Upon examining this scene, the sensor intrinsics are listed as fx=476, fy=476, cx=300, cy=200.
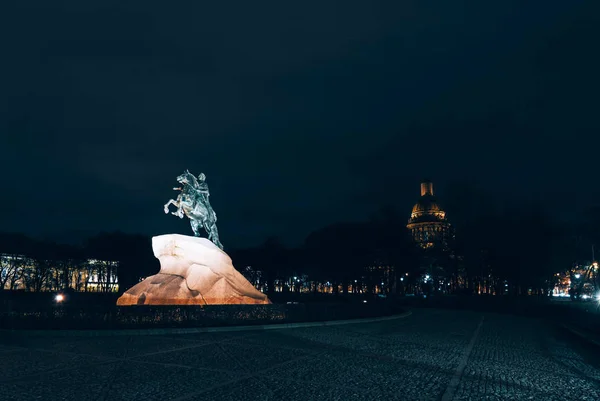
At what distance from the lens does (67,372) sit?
1096cm

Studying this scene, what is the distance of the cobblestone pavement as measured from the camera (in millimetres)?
9266

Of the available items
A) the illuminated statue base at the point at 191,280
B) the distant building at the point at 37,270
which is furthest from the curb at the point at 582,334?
the distant building at the point at 37,270

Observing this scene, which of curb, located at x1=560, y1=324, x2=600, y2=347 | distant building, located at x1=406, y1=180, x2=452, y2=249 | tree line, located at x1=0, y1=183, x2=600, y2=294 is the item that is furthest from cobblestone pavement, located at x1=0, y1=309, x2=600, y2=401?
distant building, located at x1=406, y1=180, x2=452, y2=249

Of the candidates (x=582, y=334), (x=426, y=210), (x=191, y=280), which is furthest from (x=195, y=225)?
(x=426, y=210)

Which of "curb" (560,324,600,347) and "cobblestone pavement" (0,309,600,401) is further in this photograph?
"curb" (560,324,600,347)

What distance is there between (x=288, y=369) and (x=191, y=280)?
1531cm

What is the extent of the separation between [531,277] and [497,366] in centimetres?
4954

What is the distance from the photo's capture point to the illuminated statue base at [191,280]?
25312 millimetres

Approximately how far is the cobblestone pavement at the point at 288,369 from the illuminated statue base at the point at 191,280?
22.2ft

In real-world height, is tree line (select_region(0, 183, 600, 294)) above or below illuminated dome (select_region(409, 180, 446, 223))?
below

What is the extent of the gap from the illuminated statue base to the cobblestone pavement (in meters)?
6.78

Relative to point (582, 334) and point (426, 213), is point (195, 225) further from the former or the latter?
point (426, 213)

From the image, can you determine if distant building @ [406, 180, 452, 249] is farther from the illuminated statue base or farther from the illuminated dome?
the illuminated statue base

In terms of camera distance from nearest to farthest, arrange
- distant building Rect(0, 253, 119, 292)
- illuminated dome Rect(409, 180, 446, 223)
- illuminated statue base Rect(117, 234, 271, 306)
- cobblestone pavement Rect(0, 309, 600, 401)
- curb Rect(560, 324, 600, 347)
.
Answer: cobblestone pavement Rect(0, 309, 600, 401) < curb Rect(560, 324, 600, 347) < illuminated statue base Rect(117, 234, 271, 306) < distant building Rect(0, 253, 119, 292) < illuminated dome Rect(409, 180, 446, 223)
